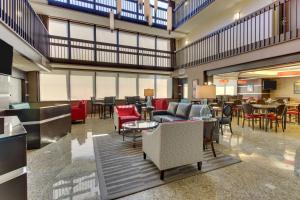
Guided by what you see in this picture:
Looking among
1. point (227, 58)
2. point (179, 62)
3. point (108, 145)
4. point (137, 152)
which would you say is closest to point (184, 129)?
point (137, 152)

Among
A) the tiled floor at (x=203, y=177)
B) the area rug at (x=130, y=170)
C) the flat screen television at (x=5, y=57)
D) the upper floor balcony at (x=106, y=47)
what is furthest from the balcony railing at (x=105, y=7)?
the tiled floor at (x=203, y=177)

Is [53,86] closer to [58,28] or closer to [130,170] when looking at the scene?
[58,28]

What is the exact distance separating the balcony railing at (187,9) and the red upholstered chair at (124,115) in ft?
18.3

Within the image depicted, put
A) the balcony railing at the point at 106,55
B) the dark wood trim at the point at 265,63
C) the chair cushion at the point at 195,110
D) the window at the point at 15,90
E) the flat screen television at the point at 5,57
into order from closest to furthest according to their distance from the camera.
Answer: the flat screen television at the point at 5,57 → the dark wood trim at the point at 265,63 → the chair cushion at the point at 195,110 → the window at the point at 15,90 → the balcony railing at the point at 106,55

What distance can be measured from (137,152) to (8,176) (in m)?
2.59

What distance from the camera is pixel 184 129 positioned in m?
2.57

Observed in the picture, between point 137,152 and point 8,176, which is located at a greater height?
point 8,176

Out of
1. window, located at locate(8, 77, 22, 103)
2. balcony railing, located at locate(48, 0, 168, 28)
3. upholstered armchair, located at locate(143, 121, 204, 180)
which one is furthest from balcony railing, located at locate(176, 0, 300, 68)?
window, located at locate(8, 77, 22, 103)

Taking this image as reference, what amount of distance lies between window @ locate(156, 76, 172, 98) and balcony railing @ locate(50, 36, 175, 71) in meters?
1.14

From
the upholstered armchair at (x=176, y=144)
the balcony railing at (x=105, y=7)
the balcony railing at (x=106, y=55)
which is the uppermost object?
the balcony railing at (x=105, y=7)

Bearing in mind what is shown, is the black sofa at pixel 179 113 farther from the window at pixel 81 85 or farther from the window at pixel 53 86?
the window at pixel 53 86

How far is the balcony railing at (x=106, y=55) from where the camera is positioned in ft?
27.0

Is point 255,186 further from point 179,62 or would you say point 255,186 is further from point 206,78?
point 179,62

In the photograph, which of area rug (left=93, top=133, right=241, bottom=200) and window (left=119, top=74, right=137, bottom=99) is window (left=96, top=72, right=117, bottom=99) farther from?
area rug (left=93, top=133, right=241, bottom=200)
